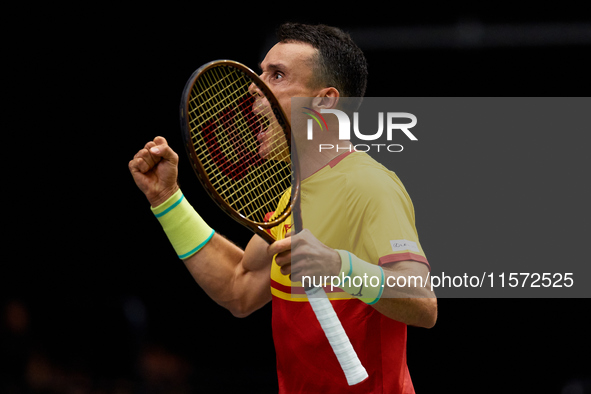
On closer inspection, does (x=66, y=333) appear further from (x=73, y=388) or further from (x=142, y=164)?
(x=142, y=164)

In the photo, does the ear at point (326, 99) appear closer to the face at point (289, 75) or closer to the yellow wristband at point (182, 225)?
the face at point (289, 75)

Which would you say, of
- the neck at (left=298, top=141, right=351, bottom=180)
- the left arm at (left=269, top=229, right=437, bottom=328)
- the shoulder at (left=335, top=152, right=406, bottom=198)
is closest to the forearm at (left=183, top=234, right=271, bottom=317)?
the neck at (left=298, top=141, right=351, bottom=180)

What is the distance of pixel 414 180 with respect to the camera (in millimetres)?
2861

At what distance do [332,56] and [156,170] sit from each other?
56 cm


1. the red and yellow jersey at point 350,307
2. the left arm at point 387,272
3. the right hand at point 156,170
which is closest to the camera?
the left arm at point 387,272

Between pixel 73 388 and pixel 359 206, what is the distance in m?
2.91

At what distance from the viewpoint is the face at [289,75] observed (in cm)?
177

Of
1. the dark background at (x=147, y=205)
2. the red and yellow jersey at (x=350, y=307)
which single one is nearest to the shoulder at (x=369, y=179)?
the red and yellow jersey at (x=350, y=307)

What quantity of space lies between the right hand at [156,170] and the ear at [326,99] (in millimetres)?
398

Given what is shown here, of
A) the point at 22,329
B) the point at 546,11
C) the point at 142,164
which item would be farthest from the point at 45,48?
the point at 546,11

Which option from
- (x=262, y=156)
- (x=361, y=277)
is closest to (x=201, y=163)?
(x=262, y=156)

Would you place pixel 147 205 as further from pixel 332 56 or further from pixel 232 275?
pixel 332 56

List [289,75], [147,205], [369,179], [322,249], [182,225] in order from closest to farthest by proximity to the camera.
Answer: [322,249] < [369,179] < [289,75] < [182,225] < [147,205]

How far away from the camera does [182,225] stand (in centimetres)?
188
